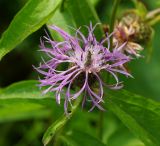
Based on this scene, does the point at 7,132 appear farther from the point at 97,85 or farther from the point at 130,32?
the point at 97,85

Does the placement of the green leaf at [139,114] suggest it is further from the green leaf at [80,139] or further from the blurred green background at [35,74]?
the blurred green background at [35,74]

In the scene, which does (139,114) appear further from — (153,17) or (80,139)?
(153,17)

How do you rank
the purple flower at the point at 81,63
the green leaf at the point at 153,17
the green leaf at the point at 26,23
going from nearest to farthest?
the green leaf at the point at 26,23 → the purple flower at the point at 81,63 → the green leaf at the point at 153,17

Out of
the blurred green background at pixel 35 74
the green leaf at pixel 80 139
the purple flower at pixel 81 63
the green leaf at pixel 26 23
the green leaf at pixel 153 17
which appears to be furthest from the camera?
the blurred green background at pixel 35 74

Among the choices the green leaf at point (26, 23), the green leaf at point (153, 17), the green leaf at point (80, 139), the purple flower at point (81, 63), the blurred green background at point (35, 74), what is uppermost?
the green leaf at point (26, 23)

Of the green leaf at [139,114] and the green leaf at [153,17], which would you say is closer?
the green leaf at [139,114]

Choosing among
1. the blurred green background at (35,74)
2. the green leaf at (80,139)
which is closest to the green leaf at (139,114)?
the green leaf at (80,139)

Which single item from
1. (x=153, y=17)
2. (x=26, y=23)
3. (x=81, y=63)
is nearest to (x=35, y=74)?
(x=153, y=17)
